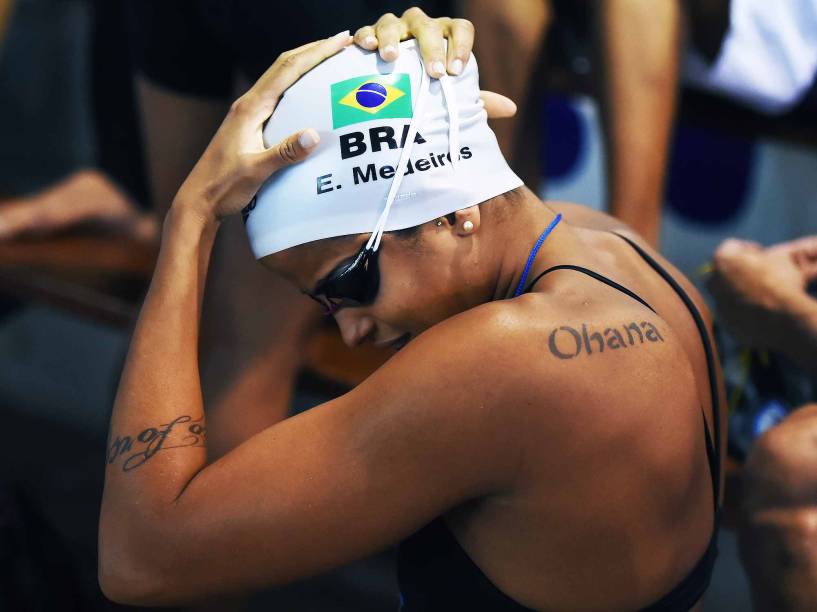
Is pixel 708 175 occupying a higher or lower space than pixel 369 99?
lower

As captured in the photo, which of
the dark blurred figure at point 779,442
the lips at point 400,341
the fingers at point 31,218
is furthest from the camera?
the fingers at point 31,218

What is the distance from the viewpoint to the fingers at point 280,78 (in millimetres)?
1143

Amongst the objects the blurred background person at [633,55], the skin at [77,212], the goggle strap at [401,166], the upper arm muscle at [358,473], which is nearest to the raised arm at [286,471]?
the upper arm muscle at [358,473]

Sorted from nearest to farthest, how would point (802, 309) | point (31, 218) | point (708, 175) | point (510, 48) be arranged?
point (802, 309) → point (510, 48) → point (708, 175) → point (31, 218)

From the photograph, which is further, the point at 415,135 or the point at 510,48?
the point at 510,48

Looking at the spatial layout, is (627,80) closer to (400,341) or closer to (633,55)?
(633,55)

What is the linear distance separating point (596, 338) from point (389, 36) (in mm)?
403

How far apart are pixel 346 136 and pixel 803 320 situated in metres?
0.91

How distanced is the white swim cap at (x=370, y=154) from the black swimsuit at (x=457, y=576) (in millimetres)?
162

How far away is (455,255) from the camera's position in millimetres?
1145

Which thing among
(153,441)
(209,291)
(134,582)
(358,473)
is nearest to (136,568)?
(134,582)

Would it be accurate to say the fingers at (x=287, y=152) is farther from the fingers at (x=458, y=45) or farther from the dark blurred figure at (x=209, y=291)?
the dark blurred figure at (x=209, y=291)

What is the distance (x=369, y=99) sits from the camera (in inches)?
43.4

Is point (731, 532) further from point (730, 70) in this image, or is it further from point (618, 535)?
point (730, 70)
